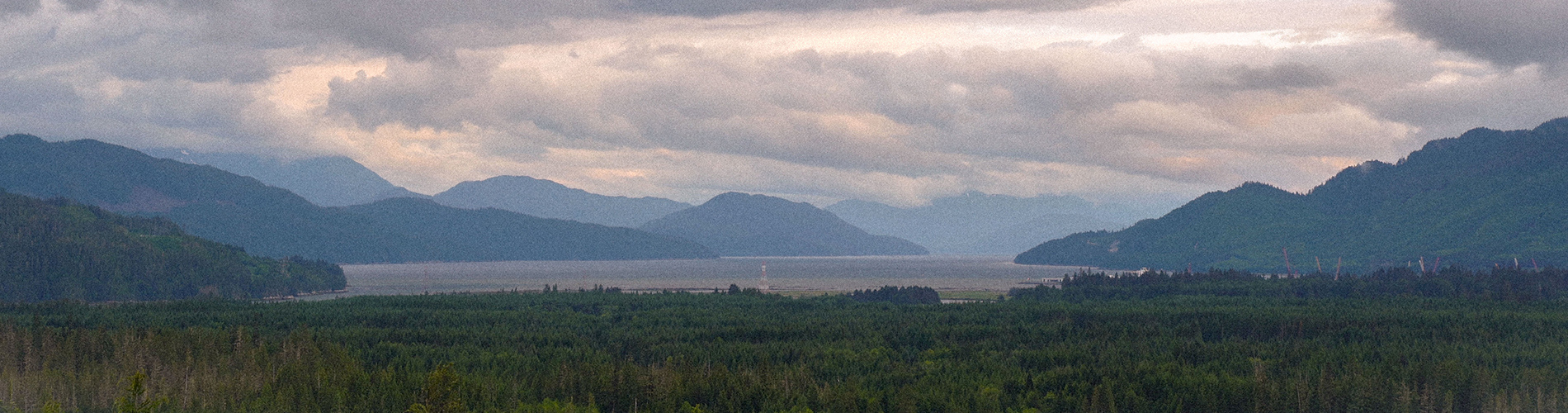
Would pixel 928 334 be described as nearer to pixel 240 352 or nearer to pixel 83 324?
pixel 240 352

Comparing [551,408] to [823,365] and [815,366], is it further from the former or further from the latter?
[823,365]

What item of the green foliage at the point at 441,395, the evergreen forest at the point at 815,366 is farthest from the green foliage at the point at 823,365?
the green foliage at the point at 441,395

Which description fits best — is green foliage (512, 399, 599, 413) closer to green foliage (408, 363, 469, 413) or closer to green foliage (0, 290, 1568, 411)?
green foliage (0, 290, 1568, 411)

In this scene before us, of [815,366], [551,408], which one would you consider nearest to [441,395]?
[551,408]

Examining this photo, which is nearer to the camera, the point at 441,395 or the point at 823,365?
the point at 441,395

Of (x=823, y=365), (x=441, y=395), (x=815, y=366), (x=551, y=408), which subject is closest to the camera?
(x=441, y=395)

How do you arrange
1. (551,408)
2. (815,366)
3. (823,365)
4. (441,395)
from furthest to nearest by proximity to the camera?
(815,366), (823,365), (551,408), (441,395)

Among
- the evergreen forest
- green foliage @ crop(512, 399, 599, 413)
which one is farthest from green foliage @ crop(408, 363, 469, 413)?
green foliage @ crop(512, 399, 599, 413)

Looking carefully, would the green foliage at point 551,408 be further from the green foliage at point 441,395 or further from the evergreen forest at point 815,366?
the green foliage at point 441,395

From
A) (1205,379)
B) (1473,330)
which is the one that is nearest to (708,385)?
(1205,379)
